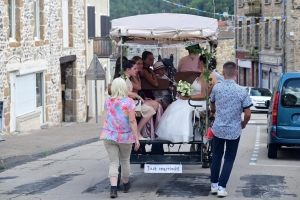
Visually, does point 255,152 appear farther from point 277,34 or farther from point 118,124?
point 277,34

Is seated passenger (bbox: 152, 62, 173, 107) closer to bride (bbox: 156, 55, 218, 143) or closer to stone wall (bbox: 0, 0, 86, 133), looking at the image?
bride (bbox: 156, 55, 218, 143)

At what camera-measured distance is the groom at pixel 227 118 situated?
381 inches

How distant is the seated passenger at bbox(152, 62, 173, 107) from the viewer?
11.6 meters

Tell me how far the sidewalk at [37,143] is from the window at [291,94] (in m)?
5.85

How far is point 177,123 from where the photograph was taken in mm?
10414

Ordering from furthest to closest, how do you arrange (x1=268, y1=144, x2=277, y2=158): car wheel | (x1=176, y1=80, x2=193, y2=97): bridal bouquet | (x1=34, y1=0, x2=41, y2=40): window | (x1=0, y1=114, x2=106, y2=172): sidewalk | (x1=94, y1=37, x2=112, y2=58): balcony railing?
(x1=94, y1=37, x2=112, y2=58): balcony railing
(x1=34, y1=0, x2=41, y2=40): window
(x1=0, y1=114, x2=106, y2=172): sidewalk
(x1=268, y1=144, x2=277, y2=158): car wheel
(x1=176, y1=80, x2=193, y2=97): bridal bouquet

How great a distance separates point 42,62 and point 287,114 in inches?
535

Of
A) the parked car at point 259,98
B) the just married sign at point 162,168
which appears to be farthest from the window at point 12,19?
the parked car at point 259,98

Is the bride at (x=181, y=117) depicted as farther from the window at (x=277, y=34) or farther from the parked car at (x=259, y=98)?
the window at (x=277, y=34)

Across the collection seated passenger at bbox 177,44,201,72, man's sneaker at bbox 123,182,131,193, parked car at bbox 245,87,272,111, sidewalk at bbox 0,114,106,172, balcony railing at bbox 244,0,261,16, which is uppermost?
balcony railing at bbox 244,0,261,16

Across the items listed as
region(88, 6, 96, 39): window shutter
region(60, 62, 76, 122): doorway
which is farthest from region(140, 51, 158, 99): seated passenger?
region(88, 6, 96, 39): window shutter

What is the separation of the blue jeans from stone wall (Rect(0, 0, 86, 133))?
13.0 m

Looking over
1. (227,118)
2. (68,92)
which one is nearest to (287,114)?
(227,118)

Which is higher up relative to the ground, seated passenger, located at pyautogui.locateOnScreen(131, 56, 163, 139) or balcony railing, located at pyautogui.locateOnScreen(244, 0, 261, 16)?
balcony railing, located at pyautogui.locateOnScreen(244, 0, 261, 16)
